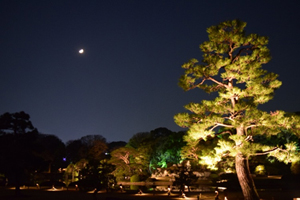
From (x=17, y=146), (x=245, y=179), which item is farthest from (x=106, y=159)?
(x=245, y=179)

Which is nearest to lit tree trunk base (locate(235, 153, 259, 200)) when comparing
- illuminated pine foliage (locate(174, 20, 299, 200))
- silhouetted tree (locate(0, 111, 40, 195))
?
illuminated pine foliage (locate(174, 20, 299, 200))

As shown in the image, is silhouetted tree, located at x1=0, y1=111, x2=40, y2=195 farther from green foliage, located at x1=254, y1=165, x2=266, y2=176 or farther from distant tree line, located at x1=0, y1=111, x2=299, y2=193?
green foliage, located at x1=254, y1=165, x2=266, y2=176

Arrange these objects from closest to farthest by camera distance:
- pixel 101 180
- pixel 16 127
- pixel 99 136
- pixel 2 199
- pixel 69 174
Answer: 1. pixel 101 180
2. pixel 2 199
3. pixel 16 127
4. pixel 69 174
5. pixel 99 136

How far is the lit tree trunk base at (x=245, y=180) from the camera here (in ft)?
35.5

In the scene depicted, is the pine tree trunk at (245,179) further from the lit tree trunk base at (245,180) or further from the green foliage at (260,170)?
the green foliage at (260,170)

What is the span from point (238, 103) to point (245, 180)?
3471 mm

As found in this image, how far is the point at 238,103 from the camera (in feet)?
38.7

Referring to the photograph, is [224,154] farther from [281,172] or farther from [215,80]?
[281,172]

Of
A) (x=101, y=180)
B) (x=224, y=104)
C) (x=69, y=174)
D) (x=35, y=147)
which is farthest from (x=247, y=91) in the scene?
(x=69, y=174)

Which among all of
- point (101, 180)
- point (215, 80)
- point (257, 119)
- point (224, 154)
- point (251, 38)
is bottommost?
point (101, 180)

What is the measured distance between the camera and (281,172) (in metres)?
31.0

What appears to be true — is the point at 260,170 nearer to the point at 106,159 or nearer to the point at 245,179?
the point at 106,159

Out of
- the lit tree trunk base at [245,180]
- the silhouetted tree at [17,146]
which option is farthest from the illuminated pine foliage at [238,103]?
the silhouetted tree at [17,146]

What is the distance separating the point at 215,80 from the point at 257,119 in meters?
2.87
